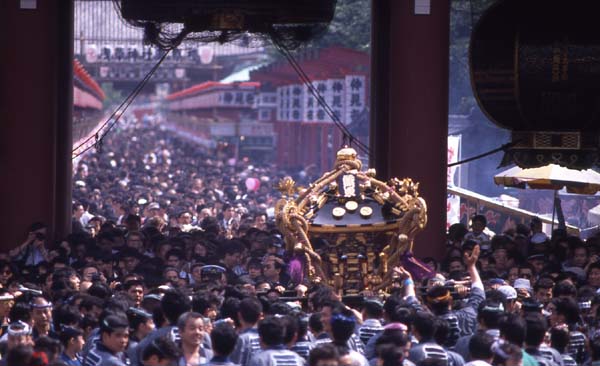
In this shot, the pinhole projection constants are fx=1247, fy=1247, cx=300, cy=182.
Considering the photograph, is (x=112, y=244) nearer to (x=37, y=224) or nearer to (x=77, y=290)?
(x=37, y=224)

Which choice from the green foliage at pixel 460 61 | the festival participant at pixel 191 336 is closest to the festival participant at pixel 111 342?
the festival participant at pixel 191 336

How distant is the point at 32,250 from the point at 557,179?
7.33 metres

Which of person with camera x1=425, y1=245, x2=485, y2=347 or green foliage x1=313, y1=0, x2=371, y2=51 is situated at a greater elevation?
green foliage x1=313, y1=0, x2=371, y2=51

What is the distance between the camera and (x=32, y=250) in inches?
640

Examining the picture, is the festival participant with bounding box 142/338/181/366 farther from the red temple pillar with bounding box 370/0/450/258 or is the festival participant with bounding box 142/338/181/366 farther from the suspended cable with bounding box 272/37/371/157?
the suspended cable with bounding box 272/37/371/157

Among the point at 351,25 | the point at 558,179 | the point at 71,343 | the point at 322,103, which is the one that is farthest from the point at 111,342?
the point at 351,25

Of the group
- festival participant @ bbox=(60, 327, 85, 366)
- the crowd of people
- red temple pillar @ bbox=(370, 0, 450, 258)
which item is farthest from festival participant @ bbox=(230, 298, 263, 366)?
red temple pillar @ bbox=(370, 0, 450, 258)

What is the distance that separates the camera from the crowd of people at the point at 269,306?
8.76 meters

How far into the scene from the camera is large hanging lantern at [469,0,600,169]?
1462 centimetres

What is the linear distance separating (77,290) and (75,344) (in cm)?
283

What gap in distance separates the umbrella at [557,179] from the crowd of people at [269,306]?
66 centimetres

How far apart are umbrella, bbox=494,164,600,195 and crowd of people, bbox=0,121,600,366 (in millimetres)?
656

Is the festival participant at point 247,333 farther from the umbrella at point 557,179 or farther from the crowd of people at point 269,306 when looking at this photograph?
the umbrella at point 557,179

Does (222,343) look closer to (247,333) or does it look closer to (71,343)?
(247,333)
